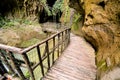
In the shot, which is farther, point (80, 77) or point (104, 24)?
point (104, 24)

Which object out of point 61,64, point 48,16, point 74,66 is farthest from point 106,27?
point 48,16

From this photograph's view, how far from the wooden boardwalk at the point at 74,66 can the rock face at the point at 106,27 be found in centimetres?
37

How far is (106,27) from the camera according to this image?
Answer: 4.41 meters

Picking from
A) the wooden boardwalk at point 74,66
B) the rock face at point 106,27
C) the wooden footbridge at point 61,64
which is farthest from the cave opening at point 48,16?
the wooden footbridge at point 61,64

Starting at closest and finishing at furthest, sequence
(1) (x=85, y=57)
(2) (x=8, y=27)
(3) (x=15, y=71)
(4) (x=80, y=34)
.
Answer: (3) (x=15, y=71) → (1) (x=85, y=57) → (4) (x=80, y=34) → (2) (x=8, y=27)

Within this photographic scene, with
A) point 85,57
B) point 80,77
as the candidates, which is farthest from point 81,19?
point 80,77

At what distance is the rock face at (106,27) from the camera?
11.7 ft

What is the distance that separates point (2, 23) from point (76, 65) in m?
7.58

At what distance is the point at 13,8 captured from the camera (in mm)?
10656

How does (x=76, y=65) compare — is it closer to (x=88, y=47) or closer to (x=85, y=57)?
(x=85, y=57)

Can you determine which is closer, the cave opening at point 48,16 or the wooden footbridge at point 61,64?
the wooden footbridge at point 61,64

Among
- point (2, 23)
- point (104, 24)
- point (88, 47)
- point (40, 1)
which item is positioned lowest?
point (88, 47)

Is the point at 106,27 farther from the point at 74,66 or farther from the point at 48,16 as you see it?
the point at 48,16

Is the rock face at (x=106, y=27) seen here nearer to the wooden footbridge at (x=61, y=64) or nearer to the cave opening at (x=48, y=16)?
the wooden footbridge at (x=61, y=64)
